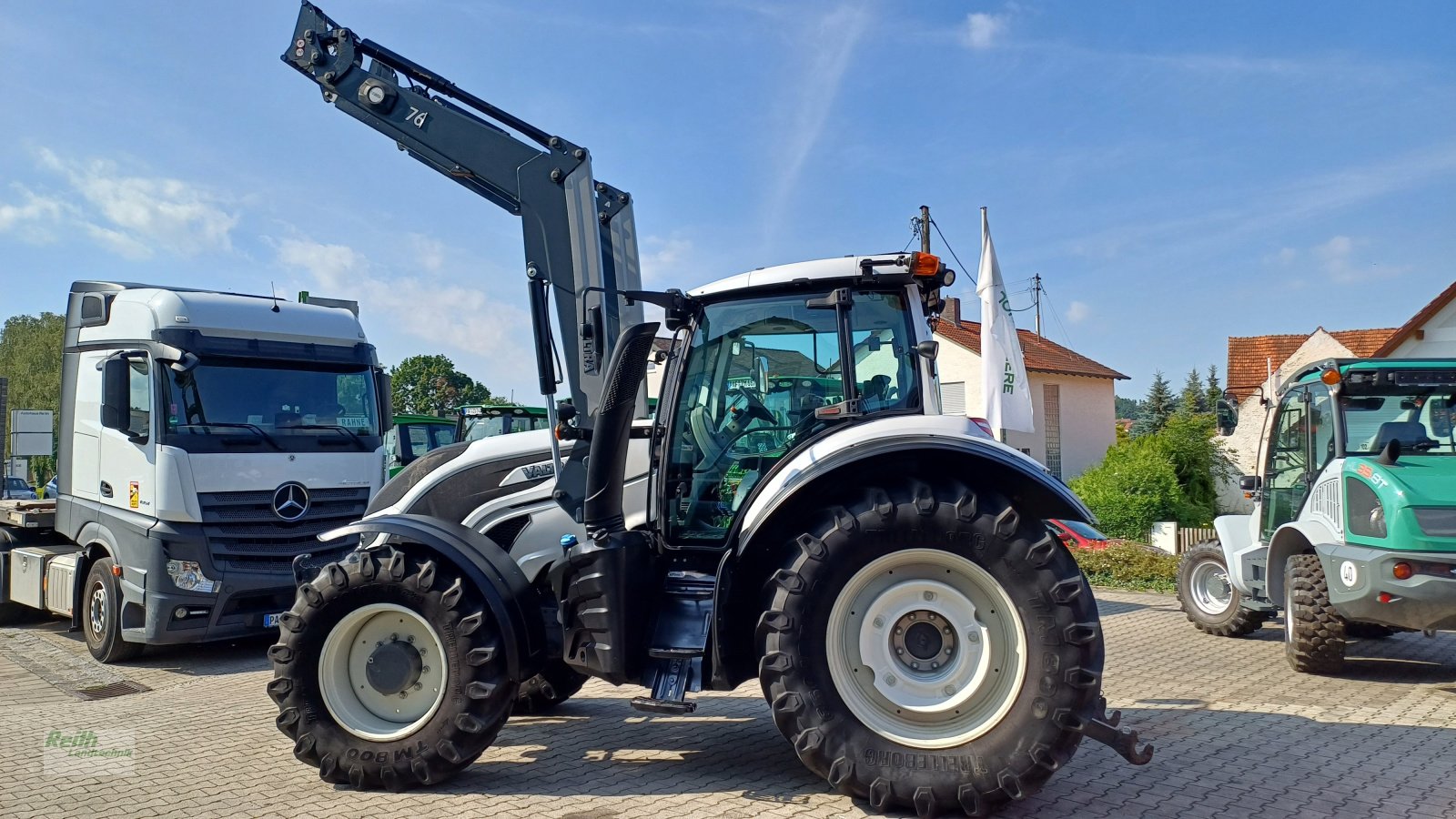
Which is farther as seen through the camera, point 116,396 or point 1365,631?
point 1365,631

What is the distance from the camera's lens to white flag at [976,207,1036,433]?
37.3 feet

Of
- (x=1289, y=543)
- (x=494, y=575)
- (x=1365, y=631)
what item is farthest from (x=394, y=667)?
(x=1365, y=631)

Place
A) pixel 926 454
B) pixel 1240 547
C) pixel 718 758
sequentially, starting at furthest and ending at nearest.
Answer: pixel 1240 547, pixel 718 758, pixel 926 454

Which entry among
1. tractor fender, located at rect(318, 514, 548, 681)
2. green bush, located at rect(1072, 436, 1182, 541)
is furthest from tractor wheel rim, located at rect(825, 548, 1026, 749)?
green bush, located at rect(1072, 436, 1182, 541)

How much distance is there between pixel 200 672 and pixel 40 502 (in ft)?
12.9

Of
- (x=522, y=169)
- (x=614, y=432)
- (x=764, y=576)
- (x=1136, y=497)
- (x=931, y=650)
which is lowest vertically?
Answer: (x=1136, y=497)

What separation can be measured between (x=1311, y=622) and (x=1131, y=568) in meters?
7.20

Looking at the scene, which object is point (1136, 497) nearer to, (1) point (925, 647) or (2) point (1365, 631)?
(2) point (1365, 631)

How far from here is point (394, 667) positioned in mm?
4883

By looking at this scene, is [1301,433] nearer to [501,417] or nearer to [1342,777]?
[1342,777]

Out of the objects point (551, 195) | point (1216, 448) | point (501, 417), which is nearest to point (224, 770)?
point (551, 195)

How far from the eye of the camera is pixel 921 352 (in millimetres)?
4840

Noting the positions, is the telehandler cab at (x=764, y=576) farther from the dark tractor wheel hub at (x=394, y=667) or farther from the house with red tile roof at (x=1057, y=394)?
the house with red tile roof at (x=1057, y=394)

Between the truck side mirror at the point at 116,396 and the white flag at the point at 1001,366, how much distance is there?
8.59 m
